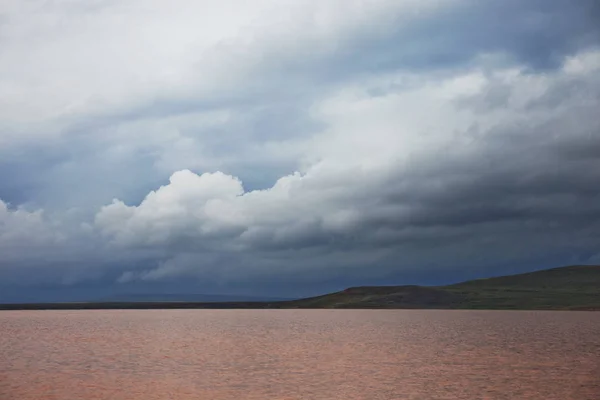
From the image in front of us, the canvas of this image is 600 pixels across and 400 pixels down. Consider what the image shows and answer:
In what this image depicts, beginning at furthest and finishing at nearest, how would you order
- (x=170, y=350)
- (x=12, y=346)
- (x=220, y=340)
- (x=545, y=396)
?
(x=220, y=340)
(x=12, y=346)
(x=170, y=350)
(x=545, y=396)

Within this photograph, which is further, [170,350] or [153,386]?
[170,350]

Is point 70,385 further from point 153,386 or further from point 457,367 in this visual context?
point 457,367

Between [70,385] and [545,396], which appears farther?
[70,385]

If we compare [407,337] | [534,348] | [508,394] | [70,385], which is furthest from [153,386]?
[407,337]

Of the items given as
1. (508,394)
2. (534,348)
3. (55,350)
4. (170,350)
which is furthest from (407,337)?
(508,394)

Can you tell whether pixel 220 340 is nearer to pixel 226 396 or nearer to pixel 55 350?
pixel 55 350

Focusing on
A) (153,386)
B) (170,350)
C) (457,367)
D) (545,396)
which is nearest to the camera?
(545,396)

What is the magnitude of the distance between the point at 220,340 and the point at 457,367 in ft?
129

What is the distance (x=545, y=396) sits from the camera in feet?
124

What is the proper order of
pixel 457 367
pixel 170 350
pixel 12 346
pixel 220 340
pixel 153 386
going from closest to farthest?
1. pixel 153 386
2. pixel 457 367
3. pixel 170 350
4. pixel 12 346
5. pixel 220 340

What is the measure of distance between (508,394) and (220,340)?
51013mm

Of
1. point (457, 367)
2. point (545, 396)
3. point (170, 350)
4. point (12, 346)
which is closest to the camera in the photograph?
point (545, 396)

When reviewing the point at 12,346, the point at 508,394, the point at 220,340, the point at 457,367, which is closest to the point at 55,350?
the point at 12,346

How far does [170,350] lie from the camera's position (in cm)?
6850
